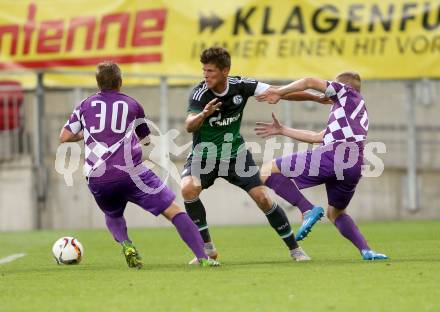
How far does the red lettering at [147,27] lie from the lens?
19.1 meters

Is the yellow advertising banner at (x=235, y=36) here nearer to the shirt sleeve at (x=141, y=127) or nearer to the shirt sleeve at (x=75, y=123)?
the shirt sleeve at (x=141, y=127)

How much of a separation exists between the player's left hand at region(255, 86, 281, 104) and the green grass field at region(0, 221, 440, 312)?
4.68ft

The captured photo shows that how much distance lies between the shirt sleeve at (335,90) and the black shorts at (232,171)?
910mm

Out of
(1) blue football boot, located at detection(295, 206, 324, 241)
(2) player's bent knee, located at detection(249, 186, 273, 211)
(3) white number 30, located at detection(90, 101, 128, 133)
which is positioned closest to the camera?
(3) white number 30, located at detection(90, 101, 128, 133)

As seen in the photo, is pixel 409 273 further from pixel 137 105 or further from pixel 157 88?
pixel 157 88

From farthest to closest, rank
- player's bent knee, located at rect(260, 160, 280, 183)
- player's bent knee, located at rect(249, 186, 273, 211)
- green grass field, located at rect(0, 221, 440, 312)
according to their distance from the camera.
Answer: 1. player's bent knee, located at rect(260, 160, 280, 183)
2. player's bent knee, located at rect(249, 186, 273, 211)
3. green grass field, located at rect(0, 221, 440, 312)

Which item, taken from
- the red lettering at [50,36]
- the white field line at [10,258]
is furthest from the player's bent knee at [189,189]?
the red lettering at [50,36]

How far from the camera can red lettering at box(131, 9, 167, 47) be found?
19078 millimetres

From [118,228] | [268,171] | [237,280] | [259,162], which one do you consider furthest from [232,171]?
[259,162]

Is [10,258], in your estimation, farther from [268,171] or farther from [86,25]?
[86,25]

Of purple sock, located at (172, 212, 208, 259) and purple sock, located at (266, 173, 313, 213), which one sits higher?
purple sock, located at (266, 173, 313, 213)

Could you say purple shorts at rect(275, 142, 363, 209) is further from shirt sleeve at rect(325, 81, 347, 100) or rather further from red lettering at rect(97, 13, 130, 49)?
red lettering at rect(97, 13, 130, 49)

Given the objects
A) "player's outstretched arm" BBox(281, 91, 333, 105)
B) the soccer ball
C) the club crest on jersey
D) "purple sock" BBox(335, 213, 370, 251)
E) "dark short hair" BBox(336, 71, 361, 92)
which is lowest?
the soccer ball

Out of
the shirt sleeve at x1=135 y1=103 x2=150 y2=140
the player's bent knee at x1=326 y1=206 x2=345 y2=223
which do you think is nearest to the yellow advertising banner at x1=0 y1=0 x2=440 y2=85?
the player's bent knee at x1=326 y1=206 x2=345 y2=223
